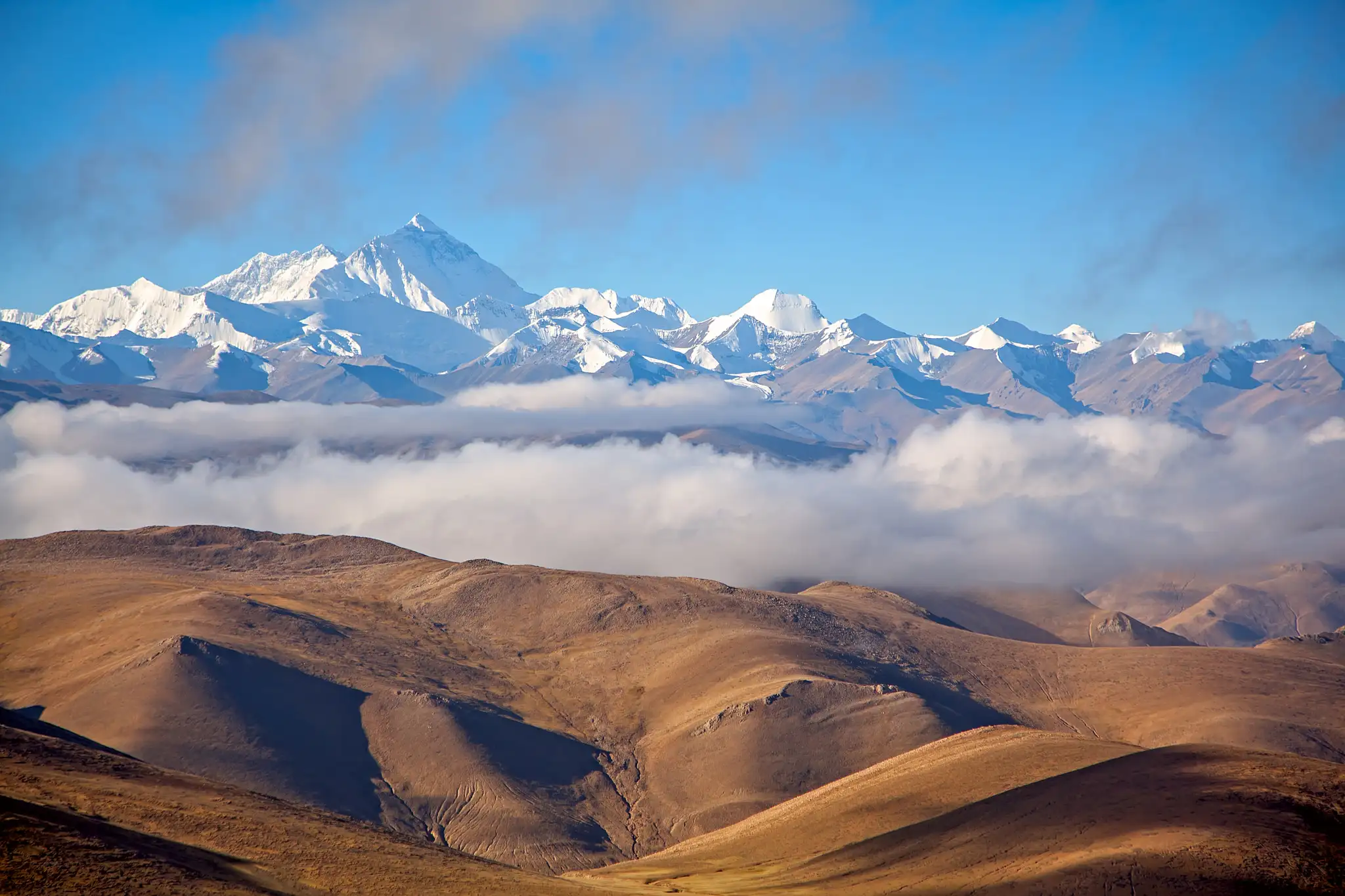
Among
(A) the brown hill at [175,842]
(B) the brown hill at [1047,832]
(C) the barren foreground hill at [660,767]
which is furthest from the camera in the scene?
(C) the barren foreground hill at [660,767]

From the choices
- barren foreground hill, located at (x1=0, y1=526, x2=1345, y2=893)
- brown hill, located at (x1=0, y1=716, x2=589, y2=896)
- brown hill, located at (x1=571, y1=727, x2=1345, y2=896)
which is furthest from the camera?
barren foreground hill, located at (x1=0, y1=526, x2=1345, y2=893)

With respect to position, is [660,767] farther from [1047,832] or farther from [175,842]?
[175,842]

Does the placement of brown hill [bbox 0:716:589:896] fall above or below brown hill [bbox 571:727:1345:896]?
above

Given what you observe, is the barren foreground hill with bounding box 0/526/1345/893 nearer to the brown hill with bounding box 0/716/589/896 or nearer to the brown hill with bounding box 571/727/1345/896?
the brown hill with bounding box 571/727/1345/896

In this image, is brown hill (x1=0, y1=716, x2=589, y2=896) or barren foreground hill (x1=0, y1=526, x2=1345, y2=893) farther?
barren foreground hill (x1=0, y1=526, x2=1345, y2=893)

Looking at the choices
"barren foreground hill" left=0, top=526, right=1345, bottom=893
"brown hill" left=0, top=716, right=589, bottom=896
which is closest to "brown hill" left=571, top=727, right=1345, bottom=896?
"barren foreground hill" left=0, top=526, right=1345, bottom=893

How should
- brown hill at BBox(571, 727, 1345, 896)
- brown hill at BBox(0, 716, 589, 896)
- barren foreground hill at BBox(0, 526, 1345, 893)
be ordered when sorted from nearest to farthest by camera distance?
brown hill at BBox(0, 716, 589, 896)
brown hill at BBox(571, 727, 1345, 896)
barren foreground hill at BBox(0, 526, 1345, 893)

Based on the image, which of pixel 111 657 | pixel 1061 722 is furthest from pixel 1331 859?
pixel 111 657

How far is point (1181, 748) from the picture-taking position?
92.7 meters

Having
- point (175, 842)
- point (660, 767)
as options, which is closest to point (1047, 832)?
point (175, 842)

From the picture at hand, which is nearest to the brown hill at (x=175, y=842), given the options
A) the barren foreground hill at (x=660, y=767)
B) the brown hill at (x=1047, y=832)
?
the barren foreground hill at (x=660, y=767)

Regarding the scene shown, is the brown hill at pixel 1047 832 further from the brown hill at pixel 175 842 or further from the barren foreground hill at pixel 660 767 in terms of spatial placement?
the brown hill at pixel 175 842

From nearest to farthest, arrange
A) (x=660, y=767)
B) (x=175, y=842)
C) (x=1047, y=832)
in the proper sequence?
Result: 1. (x=175, y=842)
2. (x=1047, y=832)
3. (x=660, y=767)

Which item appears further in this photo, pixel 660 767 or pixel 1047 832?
pixel 660 767
